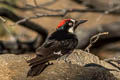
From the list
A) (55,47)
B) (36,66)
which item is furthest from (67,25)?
(36,66)

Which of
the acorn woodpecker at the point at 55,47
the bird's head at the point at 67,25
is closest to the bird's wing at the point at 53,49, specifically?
the acorn woodpecker at the point at 55,47

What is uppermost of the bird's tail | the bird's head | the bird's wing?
the bird's head

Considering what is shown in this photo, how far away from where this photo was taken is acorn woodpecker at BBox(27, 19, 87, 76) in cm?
477

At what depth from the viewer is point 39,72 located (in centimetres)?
480

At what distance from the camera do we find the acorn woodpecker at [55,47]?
188 inches

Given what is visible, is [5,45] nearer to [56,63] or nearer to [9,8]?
[9,8]

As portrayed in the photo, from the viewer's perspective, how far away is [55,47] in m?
5.19

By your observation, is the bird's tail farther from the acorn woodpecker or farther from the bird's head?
the bird's head

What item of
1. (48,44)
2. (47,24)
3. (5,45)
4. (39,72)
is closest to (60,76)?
(39,72)

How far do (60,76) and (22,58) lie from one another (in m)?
1.06

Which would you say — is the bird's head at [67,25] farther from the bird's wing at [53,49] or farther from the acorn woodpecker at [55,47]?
the bird's wing at [53,49]

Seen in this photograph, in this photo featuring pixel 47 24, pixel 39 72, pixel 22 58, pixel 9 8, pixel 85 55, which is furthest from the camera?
pixel 47 24

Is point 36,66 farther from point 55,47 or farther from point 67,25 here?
point 67,25

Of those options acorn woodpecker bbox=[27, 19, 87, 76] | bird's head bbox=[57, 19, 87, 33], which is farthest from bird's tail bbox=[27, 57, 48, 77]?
bird's head bbox=[57, 19, 87, 33]
